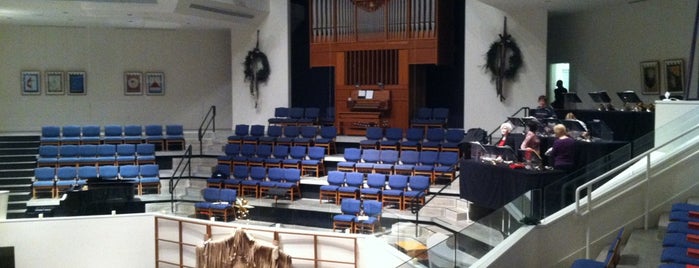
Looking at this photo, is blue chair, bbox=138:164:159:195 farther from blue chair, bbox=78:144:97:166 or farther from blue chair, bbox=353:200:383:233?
blue chair, bbox=353:200:383:233

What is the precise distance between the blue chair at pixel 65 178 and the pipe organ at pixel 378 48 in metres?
6.11

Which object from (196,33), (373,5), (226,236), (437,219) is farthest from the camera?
(196,33)

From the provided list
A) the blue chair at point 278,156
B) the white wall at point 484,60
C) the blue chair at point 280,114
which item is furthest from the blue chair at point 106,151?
the white wall at point 484,60

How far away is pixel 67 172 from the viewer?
14.0m

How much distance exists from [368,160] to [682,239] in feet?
26.4

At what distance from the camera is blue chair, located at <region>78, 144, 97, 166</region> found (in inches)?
579

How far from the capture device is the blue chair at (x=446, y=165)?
498 inches

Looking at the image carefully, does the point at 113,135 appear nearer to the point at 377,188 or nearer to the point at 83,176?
the point at 83,176

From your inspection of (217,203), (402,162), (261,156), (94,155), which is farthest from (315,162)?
(94,155)

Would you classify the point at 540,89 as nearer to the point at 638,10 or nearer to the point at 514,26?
the point at 514,26

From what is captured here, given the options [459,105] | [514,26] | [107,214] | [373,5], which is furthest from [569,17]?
[107,214]

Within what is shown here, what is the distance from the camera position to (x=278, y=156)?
581 inches

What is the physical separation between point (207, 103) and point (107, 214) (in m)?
7.08

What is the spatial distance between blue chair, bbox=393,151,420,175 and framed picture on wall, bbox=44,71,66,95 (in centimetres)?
983
